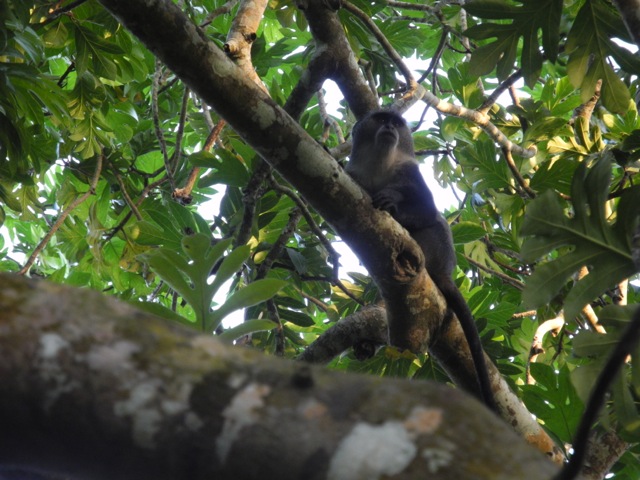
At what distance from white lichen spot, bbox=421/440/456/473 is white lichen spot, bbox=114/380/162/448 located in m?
0.38

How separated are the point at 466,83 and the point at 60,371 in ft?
16.3

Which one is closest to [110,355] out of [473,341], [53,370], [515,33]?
[53,370]

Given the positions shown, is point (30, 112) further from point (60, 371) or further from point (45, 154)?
point (60, 371)

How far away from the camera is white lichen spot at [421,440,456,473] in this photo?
3.03 ft

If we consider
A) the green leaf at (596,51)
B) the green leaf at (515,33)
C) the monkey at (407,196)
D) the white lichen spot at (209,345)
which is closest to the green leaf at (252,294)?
the white lichen spot at (209,345)

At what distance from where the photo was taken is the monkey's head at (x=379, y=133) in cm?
489

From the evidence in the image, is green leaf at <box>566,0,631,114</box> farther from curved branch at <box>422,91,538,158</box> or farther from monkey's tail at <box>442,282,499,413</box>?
monkey's tail at <box>442,282,499,413</box>

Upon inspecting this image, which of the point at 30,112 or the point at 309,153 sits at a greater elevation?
the point at 30,112

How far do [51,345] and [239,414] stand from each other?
0.30 meters

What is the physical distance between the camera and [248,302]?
7.66 feet

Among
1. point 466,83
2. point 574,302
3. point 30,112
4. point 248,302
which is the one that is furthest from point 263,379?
point 466,83

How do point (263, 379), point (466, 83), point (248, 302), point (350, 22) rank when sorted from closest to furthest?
point (263, 379) → point (248, 302) → point (350, 22) → point (466, 83)

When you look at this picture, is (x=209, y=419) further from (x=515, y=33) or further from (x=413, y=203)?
(x=413, y=203)

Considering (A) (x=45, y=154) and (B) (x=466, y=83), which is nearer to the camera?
(A) (x=45, y=154)
